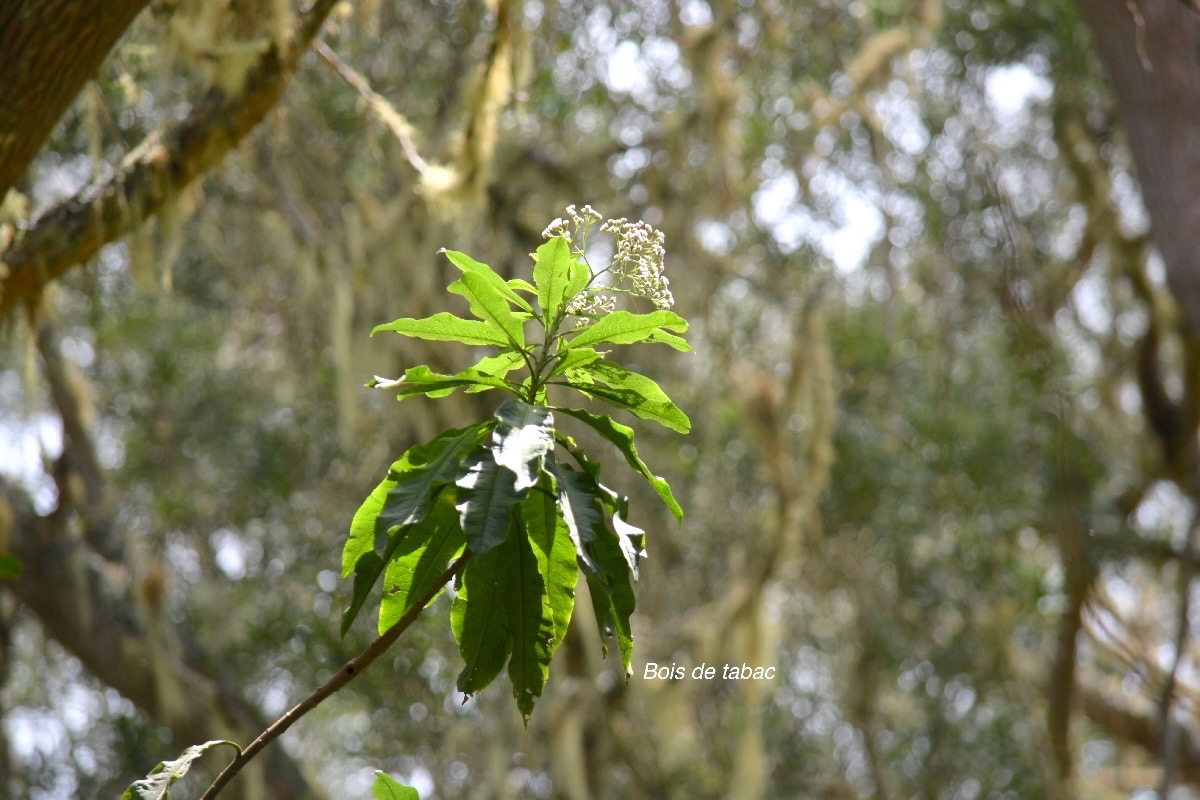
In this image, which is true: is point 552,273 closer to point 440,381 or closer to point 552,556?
point 440,381

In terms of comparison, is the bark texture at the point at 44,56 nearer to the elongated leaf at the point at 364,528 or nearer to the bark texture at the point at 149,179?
the bark texture at the point at 149,179

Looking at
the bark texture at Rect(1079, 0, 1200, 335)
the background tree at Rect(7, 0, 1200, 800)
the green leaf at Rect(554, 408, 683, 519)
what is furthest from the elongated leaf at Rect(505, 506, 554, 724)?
the bark texture at Rect(1079, 0, 1200, 335)

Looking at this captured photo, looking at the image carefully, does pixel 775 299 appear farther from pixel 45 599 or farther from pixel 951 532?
pixel 45 599

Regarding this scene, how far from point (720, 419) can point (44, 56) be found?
4.59 metres

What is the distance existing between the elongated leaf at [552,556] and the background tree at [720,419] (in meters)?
2.54

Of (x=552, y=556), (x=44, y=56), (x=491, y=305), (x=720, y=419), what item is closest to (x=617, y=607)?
(x=552, y=556)

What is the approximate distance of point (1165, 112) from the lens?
410cm

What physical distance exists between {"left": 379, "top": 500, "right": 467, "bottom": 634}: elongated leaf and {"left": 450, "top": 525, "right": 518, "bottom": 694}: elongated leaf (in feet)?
0.10

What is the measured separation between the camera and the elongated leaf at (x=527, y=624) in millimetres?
1215

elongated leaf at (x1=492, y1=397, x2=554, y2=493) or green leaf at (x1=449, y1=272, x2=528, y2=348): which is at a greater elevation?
green leaf at (x1=449, y1=272, x2=528, y2=348)

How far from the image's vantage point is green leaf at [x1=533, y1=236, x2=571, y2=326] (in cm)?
→ 120

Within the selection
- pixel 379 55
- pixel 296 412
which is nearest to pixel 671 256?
pixel 379 55

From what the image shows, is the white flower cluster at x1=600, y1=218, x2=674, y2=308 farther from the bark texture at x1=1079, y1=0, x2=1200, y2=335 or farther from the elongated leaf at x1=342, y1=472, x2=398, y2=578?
the bark texture at x1=1079, y1=0, x2=1200, y2=335

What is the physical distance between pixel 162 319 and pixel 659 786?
3.16m
